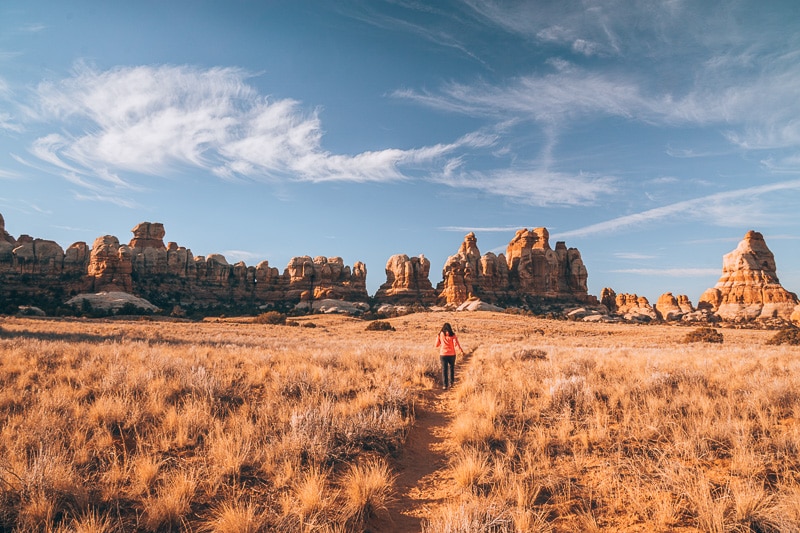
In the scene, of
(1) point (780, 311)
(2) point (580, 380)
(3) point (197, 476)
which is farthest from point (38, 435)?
(1) point (780, 311)

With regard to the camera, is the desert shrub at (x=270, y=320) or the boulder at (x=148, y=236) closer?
the desert shrub at (x=270, y=320)

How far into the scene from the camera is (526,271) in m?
105

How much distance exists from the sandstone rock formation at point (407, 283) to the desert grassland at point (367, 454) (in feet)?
268

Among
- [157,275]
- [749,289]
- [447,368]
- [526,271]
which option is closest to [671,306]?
[749,289]

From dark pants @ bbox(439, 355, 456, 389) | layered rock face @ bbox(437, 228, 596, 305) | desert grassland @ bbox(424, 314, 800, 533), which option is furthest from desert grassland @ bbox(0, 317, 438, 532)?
layered rock face @ bbox(437, 228, 596, 305)

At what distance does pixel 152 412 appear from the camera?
6988mm

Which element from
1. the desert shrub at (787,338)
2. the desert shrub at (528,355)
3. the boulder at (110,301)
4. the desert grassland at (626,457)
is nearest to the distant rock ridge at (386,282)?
the boulder at (110,301)

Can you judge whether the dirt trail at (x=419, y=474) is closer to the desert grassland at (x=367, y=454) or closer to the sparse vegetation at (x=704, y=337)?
the desert grassland at (x=367, y=454)

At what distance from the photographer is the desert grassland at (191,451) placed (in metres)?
4.07

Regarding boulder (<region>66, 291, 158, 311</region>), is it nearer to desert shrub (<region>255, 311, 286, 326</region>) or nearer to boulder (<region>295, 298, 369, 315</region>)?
desert shrub (<region>255, 311, 286, 326</region>)

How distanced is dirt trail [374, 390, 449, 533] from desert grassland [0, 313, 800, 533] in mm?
156

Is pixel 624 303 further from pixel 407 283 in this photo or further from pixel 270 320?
pixel 270 320

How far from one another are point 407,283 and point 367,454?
8902 centimetres

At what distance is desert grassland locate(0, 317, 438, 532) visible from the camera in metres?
4.07
